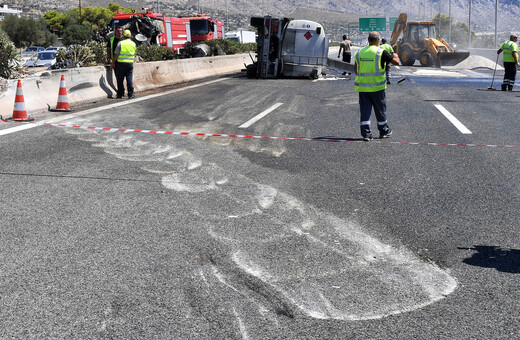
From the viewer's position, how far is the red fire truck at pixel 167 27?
103ft

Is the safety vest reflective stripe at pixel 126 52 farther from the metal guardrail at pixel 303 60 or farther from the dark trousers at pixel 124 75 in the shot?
the metal guardrail at pixel 303 60

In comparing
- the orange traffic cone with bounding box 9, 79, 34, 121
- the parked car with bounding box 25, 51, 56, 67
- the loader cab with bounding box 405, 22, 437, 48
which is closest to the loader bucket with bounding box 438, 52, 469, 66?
the loader cab with bounding box 405, 22, 437, 48

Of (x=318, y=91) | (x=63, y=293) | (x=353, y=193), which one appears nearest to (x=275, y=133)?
(x=353, y=193)

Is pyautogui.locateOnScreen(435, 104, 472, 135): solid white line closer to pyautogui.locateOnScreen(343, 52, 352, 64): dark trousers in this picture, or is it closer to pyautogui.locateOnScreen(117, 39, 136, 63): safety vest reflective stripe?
pyautogui.locateOnScreen(117, 39, 136, 63): safety vest reflective stripe

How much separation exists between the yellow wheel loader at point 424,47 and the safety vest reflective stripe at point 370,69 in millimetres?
31633

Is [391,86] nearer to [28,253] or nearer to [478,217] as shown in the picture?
[478,217]

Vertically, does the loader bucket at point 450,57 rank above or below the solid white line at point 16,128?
above

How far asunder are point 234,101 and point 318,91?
183 inches

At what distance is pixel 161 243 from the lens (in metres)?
5.05

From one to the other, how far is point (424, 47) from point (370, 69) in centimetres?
3295

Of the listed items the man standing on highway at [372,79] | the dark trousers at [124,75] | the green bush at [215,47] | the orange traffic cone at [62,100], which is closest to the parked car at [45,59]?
the green bush at [215,47]

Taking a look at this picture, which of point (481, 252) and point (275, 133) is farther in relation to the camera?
point (275, 133)

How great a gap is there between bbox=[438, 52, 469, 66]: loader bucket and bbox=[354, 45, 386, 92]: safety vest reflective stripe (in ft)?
104

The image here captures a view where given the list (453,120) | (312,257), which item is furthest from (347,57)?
(312,257)
